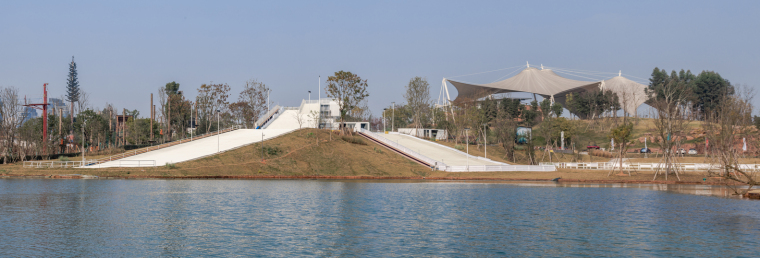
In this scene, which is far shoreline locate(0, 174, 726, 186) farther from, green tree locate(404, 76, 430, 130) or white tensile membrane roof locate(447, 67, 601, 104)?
white tensile membrane roof locate(447, 67, 601, 104)

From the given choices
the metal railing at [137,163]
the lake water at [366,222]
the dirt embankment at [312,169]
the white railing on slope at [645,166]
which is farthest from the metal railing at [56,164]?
the white railing on slope at [645,166]

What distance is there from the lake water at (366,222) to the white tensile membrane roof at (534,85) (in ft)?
324

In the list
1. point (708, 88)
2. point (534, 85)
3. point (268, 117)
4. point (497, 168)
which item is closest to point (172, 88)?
point (268, 117)

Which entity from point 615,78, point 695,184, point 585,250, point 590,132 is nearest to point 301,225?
point 585,250

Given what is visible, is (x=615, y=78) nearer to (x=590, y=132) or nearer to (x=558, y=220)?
(x=590, y=132)

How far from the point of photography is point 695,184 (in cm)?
4941

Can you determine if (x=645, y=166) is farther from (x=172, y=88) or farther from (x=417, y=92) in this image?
(x=172, y=88)

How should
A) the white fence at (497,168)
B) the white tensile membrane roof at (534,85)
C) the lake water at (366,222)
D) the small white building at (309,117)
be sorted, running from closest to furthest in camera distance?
the lake water at (366,222)
the white fence at (497,168)
the small white building at (309,117)
the white tensile membrane roof at (534,85)

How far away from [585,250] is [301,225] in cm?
1215

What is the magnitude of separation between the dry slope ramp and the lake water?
51.2 ft

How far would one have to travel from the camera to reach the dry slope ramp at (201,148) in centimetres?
5581

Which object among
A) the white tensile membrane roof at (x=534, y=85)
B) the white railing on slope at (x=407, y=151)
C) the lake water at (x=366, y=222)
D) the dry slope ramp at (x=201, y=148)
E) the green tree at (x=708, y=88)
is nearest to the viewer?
the lake water at (x=366, y=222)

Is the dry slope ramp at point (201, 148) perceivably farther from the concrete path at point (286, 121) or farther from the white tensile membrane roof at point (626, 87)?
the white tensile membrane roof at point (626, 87)

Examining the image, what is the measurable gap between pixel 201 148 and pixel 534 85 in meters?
102
